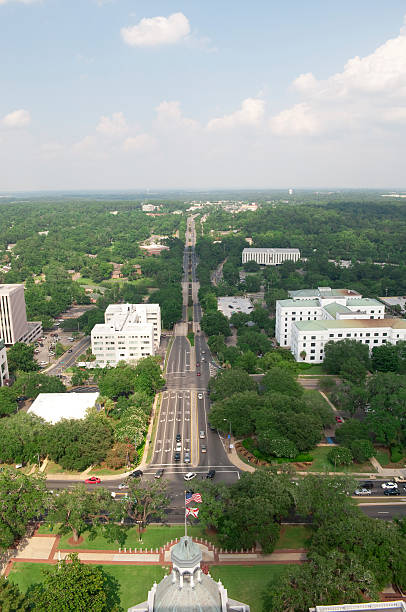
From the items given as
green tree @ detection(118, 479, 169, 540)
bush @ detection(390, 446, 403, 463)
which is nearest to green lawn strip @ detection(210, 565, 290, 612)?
green tree @ detection(118, 479, 169, 540)

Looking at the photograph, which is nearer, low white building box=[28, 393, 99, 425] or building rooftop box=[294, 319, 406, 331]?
low white building box=[28, 393, 99, 425]

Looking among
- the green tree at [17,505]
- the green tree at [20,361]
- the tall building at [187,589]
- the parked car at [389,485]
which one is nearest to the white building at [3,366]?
the green tree at [20,361]

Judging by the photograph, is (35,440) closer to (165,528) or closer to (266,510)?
(165,528)

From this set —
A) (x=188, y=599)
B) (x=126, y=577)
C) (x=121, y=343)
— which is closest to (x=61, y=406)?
(x=121, y=343)

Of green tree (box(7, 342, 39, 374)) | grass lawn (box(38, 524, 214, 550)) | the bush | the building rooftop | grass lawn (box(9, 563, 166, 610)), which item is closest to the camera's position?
grass lawn (box(9, 563, 166, 610))

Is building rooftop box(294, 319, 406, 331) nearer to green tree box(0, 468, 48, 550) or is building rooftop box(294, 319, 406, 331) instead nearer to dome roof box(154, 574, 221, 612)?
green tree box(0, 468, 48, 550)
